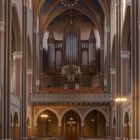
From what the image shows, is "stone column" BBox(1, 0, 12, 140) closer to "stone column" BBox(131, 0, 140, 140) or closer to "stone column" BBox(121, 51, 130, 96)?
"stone column" BBox(131, 0, 140, 140)

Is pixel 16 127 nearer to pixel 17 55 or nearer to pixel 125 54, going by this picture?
pixel 17 55

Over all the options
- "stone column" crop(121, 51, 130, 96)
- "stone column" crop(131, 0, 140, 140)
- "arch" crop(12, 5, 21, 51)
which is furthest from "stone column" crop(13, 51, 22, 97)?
"stone column" crop(131, 0, 140, 140)

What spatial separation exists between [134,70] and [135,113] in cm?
327

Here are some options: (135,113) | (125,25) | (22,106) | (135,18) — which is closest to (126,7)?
(125,25)

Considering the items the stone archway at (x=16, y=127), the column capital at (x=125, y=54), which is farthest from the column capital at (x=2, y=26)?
the column capital at (x=125, y=54)

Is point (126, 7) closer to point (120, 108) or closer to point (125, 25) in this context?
point (125, 25)

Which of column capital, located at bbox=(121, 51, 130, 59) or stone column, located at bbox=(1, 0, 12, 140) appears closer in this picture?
stone column, located at bbox=(1, 0, 12, 140)

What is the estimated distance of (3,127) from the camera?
3170cm

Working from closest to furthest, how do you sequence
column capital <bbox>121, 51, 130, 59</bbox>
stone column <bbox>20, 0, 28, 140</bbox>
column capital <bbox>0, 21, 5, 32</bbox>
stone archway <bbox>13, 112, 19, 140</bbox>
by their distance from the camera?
column capital <bbox>0, 21, 5, 32</bbox>
stone archway <bbox>13, 112, 19, 140</bbox>
stone column <bbox>20, 0, 28, 140</bbox>
column capital <bbox>121, 51, 130, 59</bbox>

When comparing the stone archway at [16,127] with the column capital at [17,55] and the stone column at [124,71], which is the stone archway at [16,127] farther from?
the stone column at [124,71]

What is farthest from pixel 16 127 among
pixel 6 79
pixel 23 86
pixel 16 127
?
pixel 6 79

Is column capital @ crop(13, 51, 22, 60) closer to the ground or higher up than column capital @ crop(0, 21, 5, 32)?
closer to the ground

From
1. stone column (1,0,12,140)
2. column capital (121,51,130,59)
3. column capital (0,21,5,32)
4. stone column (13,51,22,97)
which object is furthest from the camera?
column capital (121,51,130,59)

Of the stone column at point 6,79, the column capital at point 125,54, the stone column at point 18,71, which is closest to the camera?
the stone column at point 6,79
